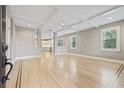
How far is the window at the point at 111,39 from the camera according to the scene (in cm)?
573

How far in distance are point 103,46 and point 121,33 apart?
149cm

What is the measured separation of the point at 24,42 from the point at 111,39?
618 centimetres

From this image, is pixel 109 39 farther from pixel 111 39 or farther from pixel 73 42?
pixel 73 42

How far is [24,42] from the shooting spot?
7.68m

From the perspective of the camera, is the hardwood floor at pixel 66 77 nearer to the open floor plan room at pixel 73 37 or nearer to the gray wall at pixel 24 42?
the open floor plan room at pixel 73 37

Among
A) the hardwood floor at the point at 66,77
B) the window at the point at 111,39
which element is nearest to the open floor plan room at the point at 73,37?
the window at the point at 111,39

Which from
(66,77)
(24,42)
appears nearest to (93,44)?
(66,77)

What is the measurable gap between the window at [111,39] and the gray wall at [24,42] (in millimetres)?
5488

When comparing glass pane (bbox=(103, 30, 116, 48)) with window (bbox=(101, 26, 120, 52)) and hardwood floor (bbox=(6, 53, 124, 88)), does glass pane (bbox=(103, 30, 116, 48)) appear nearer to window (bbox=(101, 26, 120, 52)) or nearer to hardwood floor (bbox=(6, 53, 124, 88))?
window (bbox=(101, 26, 120, 52))

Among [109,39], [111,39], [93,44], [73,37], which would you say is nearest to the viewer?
[111,39]

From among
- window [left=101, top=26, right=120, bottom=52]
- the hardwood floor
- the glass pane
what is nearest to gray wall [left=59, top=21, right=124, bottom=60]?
window [left=101, top=26, right=120, bottom=52]

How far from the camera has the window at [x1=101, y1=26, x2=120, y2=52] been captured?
5.73 m
